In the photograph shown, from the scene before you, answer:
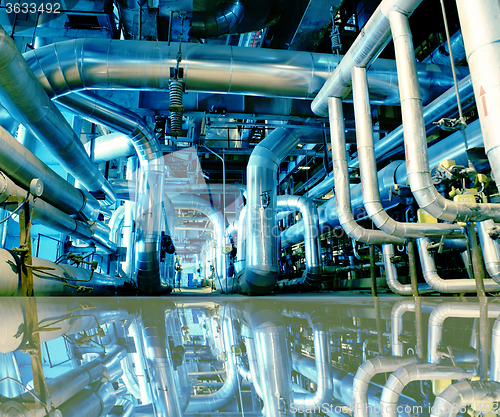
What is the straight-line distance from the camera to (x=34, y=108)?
3.09 metres

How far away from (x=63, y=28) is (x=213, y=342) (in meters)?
4.34

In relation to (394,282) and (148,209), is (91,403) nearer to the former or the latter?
(394,282)

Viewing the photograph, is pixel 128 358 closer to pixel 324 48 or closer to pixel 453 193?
pixel 453 193

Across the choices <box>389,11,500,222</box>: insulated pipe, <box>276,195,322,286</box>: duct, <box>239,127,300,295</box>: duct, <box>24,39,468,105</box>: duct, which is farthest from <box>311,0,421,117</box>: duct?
<box>276,195,322,286</box>: duct

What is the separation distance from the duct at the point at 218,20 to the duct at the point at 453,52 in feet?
7.11

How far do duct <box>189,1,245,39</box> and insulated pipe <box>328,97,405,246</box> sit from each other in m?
1.40

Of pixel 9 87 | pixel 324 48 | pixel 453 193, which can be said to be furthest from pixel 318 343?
pixel 324 48

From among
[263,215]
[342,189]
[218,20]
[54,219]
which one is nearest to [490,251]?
[342,189]

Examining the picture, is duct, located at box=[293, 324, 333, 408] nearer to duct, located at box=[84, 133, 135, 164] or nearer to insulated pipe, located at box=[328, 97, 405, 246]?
insulated pipe, located at box=[328, 97, 405, 246]

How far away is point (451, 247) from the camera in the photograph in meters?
4.64

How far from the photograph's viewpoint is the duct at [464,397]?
27.5 inches

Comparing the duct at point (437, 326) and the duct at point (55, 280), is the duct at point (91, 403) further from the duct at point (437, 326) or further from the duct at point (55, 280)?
the duct at point (55, 280)

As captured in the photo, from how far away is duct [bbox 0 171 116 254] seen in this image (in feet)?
8.79

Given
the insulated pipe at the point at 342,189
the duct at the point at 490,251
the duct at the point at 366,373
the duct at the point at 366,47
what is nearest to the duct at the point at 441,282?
the duct at the point at 490,251
